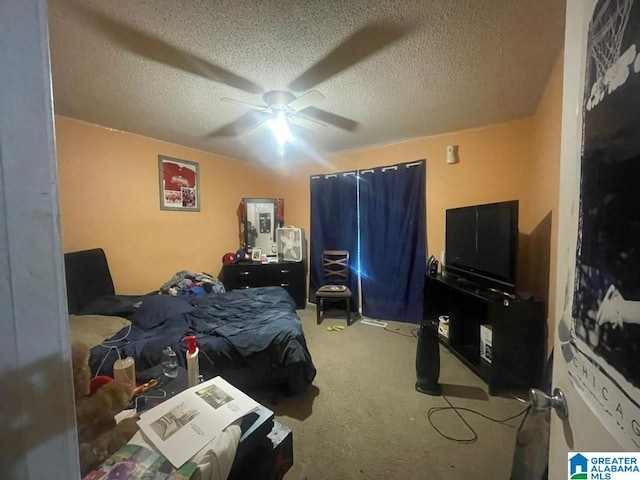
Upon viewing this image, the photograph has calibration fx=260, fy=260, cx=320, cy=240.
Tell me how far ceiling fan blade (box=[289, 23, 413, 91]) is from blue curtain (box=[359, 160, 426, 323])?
5.96ft

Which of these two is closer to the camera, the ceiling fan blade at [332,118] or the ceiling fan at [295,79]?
the ceiling fan at [295,79]

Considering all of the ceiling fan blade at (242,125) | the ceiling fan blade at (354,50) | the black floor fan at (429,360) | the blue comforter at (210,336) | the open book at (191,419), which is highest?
the ceiling fan blade at (242,125)

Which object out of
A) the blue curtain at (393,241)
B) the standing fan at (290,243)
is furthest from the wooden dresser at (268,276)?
the blue curtain at (393,241)

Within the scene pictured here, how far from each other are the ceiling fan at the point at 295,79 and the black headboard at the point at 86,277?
1.88 m

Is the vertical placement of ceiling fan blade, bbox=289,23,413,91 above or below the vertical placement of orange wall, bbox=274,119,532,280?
above

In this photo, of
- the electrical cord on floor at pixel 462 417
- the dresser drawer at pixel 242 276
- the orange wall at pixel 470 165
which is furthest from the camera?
the dresser drawer at pixel 242 276

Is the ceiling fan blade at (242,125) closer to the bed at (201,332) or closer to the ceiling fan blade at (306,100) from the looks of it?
the ceiling fan blade at (306,100)

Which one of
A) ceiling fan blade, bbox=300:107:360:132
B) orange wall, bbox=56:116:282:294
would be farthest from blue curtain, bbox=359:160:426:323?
orange wall, bbox=56:116:282:294

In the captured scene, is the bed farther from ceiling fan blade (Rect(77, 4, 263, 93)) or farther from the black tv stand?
ceiling fan blade (Rect(77, 4, 263, 93))

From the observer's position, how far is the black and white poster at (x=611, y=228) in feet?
1.35

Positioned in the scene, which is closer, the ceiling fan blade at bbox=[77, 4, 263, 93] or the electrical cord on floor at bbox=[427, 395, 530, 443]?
the ceiling fan blade at bbox=[77, 4, 263, 93]

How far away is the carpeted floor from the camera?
141 centimetres

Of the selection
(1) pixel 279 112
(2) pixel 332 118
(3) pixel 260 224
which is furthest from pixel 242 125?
(3) pixel 260 224

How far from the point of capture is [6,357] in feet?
1.03
